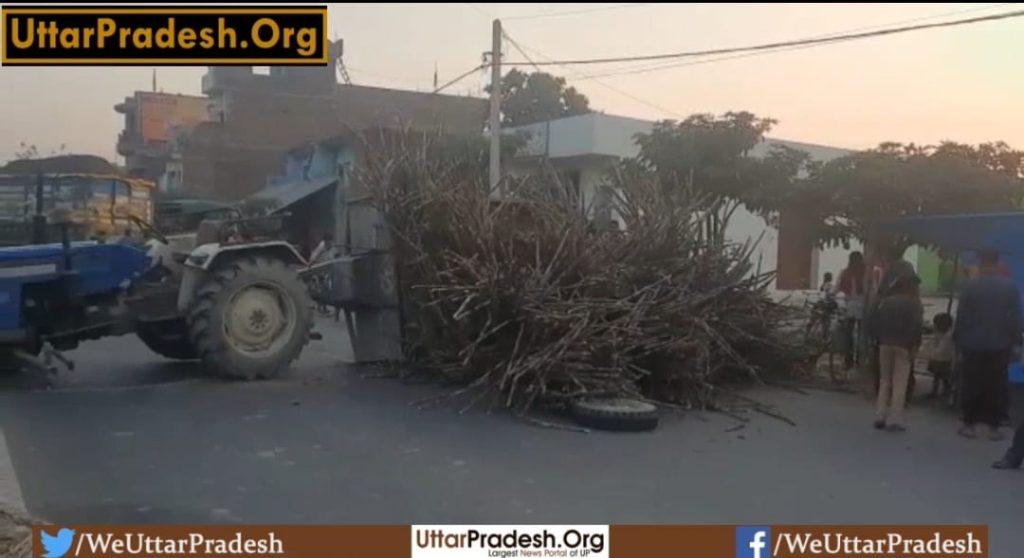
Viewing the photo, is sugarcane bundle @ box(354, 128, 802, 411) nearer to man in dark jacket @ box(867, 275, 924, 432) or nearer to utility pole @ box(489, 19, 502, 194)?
man in dark jacket @ box(867, 275, 924, 432)

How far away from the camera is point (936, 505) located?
5930 mm

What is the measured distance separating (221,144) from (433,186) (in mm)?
30952

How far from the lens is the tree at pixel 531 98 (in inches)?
1447

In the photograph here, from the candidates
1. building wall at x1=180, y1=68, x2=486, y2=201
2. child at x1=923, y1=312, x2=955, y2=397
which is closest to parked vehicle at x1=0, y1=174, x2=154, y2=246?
child at x1=923, y1=312, x2=955, y2=397

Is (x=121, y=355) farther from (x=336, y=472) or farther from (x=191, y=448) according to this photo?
(x=336, y=472)

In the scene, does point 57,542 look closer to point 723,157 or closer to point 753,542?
point 753,542

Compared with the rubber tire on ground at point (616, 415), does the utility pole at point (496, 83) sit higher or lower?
higher

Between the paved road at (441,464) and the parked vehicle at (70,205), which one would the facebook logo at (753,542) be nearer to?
the paved road at (441,464)

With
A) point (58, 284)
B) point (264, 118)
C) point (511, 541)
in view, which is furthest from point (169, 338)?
point (264, 118)

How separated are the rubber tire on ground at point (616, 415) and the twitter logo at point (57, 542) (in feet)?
13.8

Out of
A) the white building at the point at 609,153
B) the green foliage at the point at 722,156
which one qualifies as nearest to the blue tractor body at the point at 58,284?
the green foliage at the point at 722,156

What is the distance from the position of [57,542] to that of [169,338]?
5774 mm

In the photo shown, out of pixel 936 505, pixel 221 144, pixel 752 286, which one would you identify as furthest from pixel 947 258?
pixel 221 144

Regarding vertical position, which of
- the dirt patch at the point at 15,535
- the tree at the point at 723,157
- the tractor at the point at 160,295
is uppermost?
the tree at the point at 723,157
